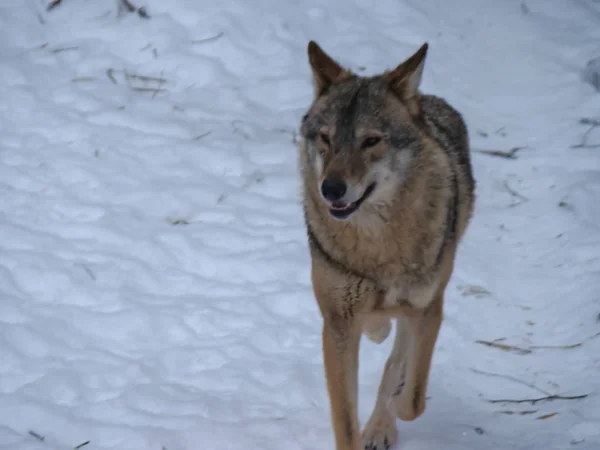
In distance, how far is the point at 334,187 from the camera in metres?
3.36

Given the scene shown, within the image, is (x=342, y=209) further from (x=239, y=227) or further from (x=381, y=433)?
(x=239, y=227)

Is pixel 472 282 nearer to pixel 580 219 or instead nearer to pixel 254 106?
pixel 580 219

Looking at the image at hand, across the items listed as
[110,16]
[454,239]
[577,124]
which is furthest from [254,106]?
[454,239]

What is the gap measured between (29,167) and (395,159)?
13.2 ft


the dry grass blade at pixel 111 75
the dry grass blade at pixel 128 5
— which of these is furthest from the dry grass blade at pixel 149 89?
the dry grass blade at pixel 128 5

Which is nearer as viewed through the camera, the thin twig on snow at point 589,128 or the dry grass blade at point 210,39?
the thin twig on snow at point 589,128

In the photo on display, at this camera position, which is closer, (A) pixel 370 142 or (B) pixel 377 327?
(A) pixel 370 142

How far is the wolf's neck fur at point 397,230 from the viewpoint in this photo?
3668mm

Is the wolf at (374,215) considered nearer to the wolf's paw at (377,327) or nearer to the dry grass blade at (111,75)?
the wolf's paw at (377,327)

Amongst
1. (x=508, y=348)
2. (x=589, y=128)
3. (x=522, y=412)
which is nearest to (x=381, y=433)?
(x=522, y=412)

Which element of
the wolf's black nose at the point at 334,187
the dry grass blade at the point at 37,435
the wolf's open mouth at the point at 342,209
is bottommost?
the dry grass blade at the point at 37,435

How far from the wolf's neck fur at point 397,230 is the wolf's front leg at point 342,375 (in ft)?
1.04

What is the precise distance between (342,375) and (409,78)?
4.80 feet

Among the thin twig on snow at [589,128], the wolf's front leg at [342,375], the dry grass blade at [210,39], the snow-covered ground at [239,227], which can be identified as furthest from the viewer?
the dry grass blade at [210,39]
